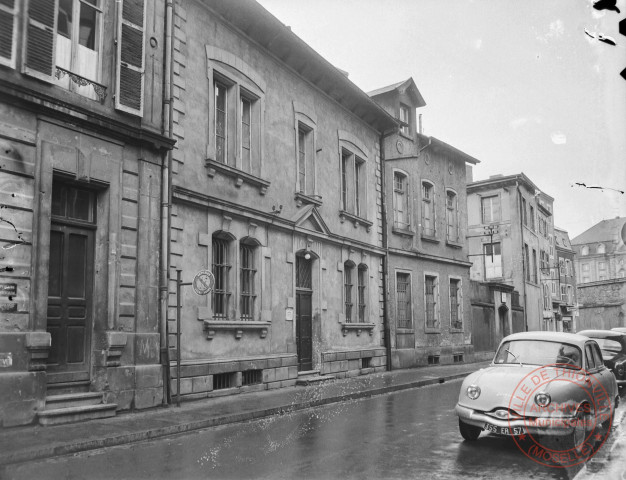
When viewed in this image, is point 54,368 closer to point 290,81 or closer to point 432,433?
point 432,433

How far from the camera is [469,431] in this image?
26.8 feet

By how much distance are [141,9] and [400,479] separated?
10.2 m

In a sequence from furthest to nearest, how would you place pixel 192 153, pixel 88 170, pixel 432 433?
1. pixel 192 153
2. pixel 88 170
3. pixel 432 433

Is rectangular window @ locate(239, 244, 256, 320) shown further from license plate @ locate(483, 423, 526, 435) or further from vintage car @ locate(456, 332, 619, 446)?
license plate @ locate(483, 423, 526, 435)

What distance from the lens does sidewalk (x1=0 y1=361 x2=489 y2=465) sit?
7761 mm

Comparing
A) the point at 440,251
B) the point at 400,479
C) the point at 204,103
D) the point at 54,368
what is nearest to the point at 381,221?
the point at 440,251

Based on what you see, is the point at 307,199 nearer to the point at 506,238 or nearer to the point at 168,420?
the point at 168,420

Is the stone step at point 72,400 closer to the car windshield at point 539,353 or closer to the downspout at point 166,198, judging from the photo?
the downspout at point 166,198

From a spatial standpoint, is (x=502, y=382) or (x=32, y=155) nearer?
(x=502, y=382)

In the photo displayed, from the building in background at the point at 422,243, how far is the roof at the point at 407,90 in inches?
1.6

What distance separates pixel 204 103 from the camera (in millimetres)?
13789

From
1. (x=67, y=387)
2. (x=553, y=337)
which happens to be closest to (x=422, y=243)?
(x=553, y=337)

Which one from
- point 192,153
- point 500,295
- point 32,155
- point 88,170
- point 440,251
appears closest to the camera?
point 32,155

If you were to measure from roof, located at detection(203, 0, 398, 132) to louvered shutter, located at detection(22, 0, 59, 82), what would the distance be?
15.6ft
